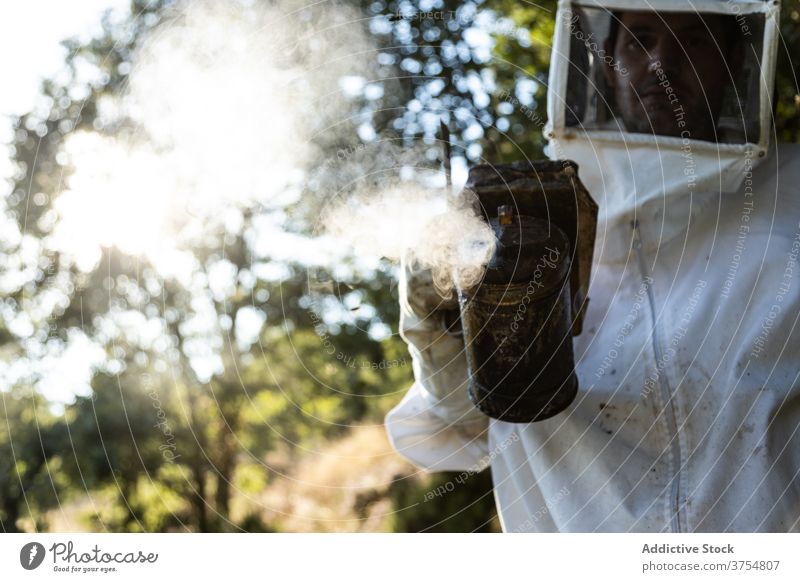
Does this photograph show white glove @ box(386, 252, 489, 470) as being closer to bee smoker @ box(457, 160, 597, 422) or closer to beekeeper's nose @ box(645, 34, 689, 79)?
bee smoker @ box(457, 160, 597, 422)

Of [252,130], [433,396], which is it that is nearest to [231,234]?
[252,130]

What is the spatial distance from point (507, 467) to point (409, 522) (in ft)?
7.40

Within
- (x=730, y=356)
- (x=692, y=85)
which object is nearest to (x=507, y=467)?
(x=730, y=356)

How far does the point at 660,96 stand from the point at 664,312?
1.62ft

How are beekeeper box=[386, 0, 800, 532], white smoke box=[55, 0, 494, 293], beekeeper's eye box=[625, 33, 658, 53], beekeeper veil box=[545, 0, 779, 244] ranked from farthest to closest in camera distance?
white smoke box=[55, 0, 494, 293], beekeeper's eye box=[625, 33, 658, 53], beekeeper veil box=[545, 0, 779, 244], beekeeper box=[386, 0, 800, 532]

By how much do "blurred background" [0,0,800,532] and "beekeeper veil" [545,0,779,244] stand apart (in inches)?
14.0

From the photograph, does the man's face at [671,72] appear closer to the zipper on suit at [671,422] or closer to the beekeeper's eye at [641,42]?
the beekeeper's eye at [641,42]

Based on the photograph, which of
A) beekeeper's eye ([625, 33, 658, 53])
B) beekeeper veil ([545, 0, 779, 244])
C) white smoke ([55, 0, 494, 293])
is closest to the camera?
beekeeper veil ([545, 0, 779, 244])

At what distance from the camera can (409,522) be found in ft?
12.4

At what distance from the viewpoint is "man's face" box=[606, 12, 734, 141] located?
168cm

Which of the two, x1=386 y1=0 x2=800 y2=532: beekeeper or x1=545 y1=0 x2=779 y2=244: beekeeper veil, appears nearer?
x1=386 y1=0 x2=800 y2=532: beekeeper

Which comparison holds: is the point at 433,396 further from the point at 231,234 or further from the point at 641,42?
the point at 231,234

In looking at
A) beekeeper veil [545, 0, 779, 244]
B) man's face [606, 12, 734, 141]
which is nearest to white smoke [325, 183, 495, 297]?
beekeeper veil [545, 0, 779, 244]

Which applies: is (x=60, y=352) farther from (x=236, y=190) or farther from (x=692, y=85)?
(x=692, y=85)
